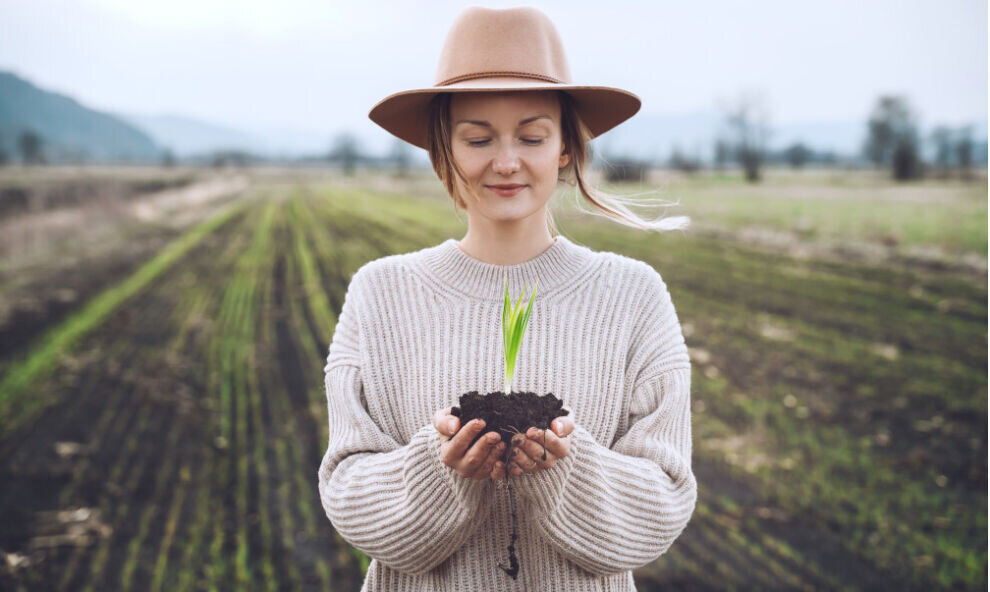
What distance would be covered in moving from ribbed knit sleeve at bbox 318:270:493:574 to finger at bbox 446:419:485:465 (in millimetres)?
59

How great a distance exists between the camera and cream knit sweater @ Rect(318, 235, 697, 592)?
1236 millimetres

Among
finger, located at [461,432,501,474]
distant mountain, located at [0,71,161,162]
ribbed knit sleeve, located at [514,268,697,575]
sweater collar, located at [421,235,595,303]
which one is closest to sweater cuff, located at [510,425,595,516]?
ribbed knit sleeve, located at [514,268,697,575]

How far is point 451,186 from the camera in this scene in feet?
4.90

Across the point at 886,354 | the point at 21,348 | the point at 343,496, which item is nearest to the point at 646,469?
the point at 343,496

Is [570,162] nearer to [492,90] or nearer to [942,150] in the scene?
[492,90]

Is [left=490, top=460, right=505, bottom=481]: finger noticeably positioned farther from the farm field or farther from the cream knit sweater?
the farm field

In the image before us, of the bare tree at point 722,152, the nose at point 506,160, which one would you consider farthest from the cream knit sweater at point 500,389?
the bare tree at point 722,152

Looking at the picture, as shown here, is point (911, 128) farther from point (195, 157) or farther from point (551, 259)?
point (195, 157)

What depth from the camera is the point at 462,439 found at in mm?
1088

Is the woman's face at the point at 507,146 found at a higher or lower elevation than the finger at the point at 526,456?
higher

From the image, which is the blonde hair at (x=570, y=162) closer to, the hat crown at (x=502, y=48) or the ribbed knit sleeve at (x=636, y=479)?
the hat crown at (x=502, y=48)

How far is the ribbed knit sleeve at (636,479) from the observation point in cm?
121

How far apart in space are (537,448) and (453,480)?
0.16m

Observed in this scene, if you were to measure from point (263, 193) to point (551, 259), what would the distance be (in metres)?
16.6
